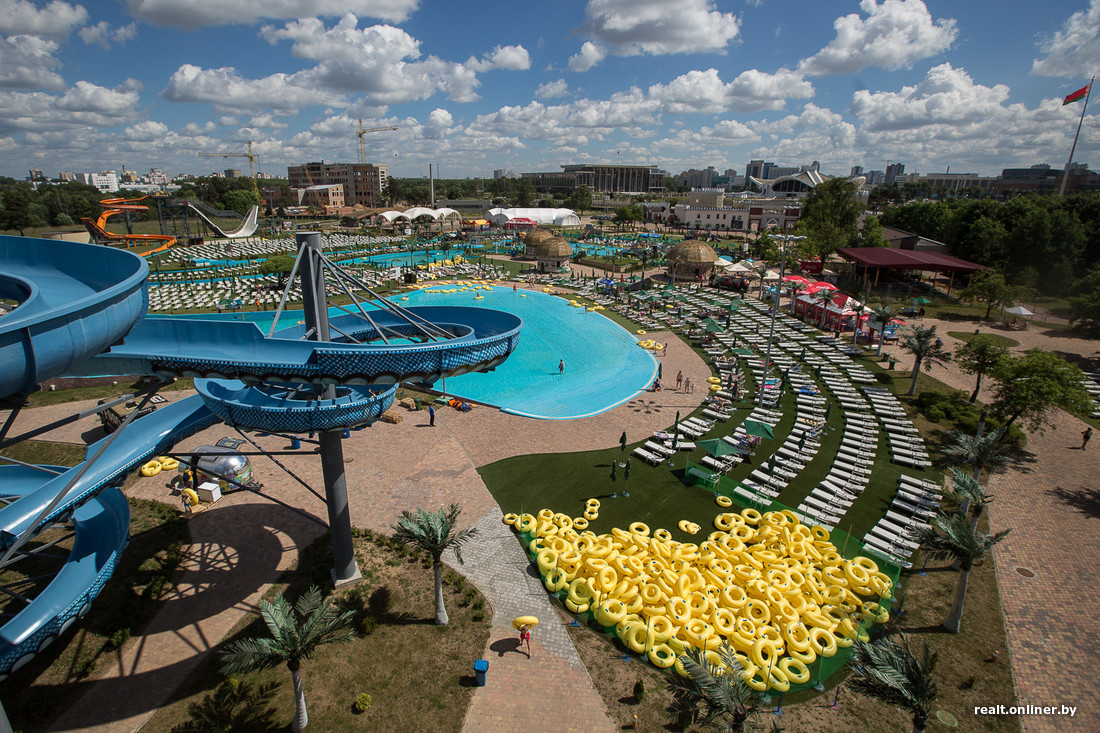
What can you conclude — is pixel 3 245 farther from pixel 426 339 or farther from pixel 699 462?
pixel 699 462

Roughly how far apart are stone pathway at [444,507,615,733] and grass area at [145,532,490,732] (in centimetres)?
50

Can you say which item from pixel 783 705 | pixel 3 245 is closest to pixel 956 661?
pixel 783 705

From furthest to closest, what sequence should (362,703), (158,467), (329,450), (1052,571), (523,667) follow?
(158,467)
(1052,571)
(329,450)
(523,667)
(362,703)

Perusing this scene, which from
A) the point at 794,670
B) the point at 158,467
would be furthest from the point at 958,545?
the point at 158,467

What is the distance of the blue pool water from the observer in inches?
1300

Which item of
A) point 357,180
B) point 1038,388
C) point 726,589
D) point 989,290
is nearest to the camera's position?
point 726,589

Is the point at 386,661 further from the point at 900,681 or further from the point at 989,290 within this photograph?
the point at 989,290

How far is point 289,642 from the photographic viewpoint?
460 inches

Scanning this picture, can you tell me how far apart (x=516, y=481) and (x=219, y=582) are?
11892mm

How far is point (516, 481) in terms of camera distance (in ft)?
77.7

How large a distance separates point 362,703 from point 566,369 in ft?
91.5

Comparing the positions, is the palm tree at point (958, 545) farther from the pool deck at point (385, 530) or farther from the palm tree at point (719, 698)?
the pool deck at point (385, 530)

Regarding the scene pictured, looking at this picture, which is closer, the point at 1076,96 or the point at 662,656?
the point at 662,656

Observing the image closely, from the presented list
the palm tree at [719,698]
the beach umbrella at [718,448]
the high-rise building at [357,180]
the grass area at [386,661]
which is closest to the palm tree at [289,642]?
the grass area at [386,661]
